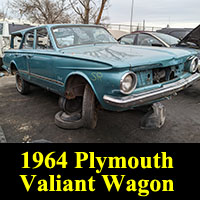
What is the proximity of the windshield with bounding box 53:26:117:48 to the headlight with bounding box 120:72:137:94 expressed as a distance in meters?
1.43

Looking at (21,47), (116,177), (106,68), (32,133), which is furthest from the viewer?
(21,47)


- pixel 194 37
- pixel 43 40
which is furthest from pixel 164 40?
pixel 43 40

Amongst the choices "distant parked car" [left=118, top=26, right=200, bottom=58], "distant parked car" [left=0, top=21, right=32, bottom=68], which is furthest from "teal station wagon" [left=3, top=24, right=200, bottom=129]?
"distant parked car" [left=0, top=21, right=32, bottom=68]

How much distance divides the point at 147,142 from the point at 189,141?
0.57 m

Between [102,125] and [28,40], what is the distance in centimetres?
261

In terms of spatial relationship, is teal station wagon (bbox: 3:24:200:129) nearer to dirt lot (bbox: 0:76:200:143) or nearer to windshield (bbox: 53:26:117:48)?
windshield (bbox: 53:26:117:48)

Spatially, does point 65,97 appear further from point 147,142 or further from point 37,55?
point 147,142

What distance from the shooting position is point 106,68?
6.51ft

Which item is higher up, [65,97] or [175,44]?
[175,44]

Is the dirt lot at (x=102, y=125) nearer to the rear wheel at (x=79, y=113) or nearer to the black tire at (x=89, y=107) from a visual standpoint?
the rear wheel at (x=79, y=113)

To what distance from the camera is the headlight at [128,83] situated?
1.96 meters

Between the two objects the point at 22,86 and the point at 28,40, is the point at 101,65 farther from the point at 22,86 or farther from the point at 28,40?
the point at 22,86

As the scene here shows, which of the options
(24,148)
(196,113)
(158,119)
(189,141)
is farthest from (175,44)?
(24,148)

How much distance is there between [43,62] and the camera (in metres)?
3.15
